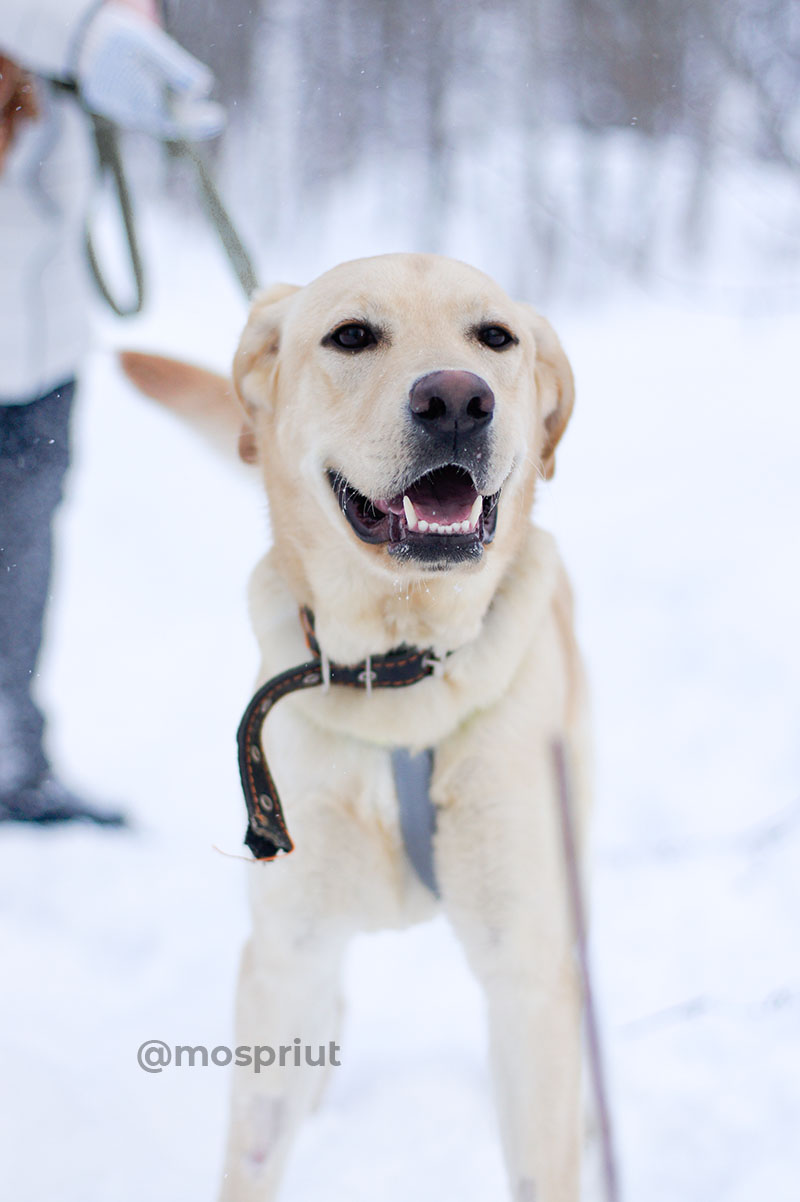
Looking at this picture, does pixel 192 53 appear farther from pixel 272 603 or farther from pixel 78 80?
pixel 272 603

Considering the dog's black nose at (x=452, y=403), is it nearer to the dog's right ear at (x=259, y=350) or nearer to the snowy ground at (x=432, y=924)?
the dog's right ear at (x=259, y=350)

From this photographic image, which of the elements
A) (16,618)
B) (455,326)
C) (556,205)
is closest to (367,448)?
(455,326)

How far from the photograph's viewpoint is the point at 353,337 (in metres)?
1.26

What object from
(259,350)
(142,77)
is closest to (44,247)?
(142,77)

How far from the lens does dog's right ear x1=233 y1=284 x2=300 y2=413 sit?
138cm

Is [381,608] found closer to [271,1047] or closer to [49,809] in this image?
[271,1047]

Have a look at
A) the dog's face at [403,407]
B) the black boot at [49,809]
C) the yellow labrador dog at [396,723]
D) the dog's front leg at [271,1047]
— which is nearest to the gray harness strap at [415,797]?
the yellow labrador dog at [396,723]

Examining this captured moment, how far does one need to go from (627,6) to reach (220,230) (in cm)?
170

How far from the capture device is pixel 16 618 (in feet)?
7.35

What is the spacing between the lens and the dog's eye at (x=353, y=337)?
4.09 feet

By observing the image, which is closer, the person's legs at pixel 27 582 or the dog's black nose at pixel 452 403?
the dog's black nose at pixel 452 403

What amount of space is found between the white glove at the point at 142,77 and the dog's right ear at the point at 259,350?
31 cm

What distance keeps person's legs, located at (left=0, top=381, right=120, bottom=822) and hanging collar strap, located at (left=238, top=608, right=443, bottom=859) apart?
851mm

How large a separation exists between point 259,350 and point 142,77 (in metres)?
0.44
